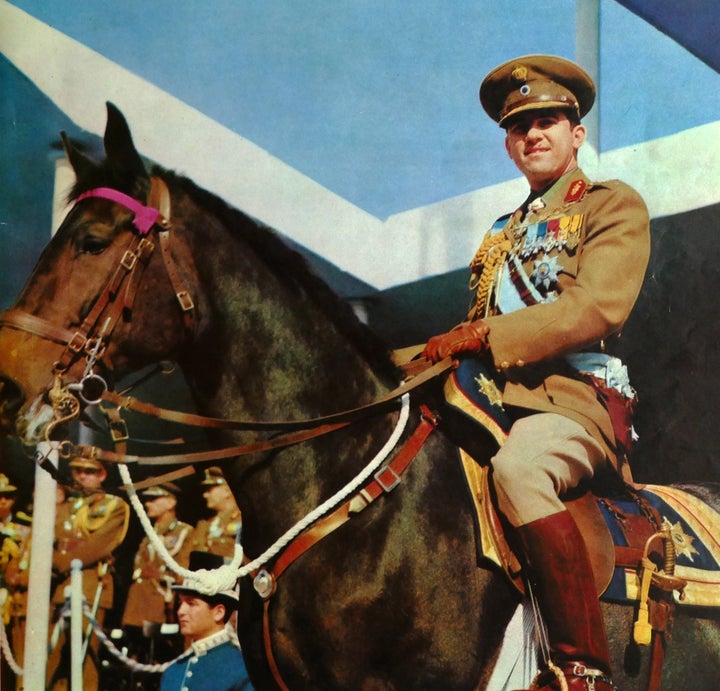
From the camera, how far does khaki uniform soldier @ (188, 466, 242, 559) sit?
4.98 meters

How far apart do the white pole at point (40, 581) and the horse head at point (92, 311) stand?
108 centimetres

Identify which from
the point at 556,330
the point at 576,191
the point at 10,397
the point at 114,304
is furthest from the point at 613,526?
the point at 10,397

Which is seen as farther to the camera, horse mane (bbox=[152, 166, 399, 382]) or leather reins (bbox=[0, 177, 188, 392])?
horse mane (bbox=[152, 166, 399, 382])

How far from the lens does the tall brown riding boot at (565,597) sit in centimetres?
389

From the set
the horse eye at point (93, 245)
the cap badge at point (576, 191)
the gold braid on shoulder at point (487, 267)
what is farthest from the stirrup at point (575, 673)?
the horse eye at point (93, 245)

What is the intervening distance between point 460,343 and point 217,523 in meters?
1.66

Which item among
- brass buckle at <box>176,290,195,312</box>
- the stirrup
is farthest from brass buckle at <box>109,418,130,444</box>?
the stirrup

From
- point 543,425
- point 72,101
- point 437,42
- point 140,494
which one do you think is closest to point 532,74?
point 437,42

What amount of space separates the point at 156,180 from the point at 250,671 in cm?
199

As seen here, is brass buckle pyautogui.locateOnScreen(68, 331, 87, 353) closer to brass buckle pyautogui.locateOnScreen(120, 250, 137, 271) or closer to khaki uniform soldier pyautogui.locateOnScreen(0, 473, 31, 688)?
brass buckle pyautogui.locateOnScreen(120, 250, 137, 271)

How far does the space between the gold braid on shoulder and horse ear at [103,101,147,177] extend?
169 centimetres

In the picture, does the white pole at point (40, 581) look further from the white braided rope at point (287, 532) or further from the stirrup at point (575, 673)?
the stirrup at point (575, 673)

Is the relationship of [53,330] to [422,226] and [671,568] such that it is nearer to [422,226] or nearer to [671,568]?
[422,226]

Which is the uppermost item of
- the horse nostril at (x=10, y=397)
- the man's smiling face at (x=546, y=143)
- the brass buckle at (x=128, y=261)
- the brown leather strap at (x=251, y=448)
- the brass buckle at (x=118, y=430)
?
the man's smiling face at (x=546, y=143)
